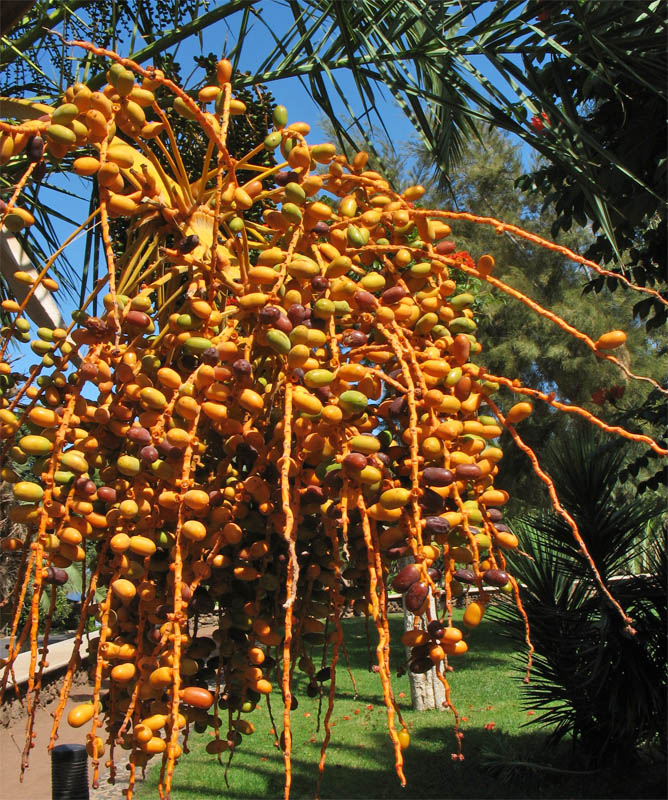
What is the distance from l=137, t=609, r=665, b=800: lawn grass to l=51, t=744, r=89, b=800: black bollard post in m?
0.89

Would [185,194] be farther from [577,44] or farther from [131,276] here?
[577,44]

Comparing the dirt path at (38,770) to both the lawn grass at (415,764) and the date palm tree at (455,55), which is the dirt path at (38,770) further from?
the date palm tree at (455,55)

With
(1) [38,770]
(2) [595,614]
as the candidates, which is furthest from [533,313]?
(1) [38,770]

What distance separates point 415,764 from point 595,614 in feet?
5.87

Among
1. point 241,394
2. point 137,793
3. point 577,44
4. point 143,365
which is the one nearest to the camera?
point 241,394

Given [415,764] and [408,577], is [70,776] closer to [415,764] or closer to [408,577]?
[408,577]

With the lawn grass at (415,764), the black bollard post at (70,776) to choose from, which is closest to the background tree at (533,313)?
the lawn grass at (415,764)

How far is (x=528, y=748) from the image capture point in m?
4.70

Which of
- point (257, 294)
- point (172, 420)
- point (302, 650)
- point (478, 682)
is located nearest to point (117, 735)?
point (302, 650)

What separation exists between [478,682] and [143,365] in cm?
734

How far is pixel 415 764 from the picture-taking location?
4793 mm

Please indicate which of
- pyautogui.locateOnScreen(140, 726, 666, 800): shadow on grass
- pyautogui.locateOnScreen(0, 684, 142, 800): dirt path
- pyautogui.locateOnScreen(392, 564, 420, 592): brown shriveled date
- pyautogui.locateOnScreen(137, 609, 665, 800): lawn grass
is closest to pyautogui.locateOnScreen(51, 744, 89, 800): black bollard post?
pyautogui.locateOnScreen(137, 609, 665, 800): lawn grass

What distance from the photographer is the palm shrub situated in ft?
11.4

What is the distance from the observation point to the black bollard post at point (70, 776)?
8.10 ft
